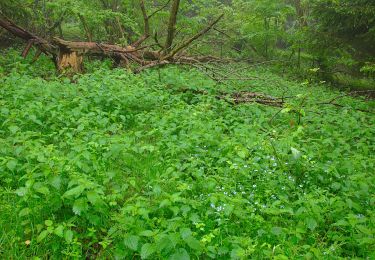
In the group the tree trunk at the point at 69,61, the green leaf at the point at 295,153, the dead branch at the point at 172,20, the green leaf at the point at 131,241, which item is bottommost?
the tree trunk at the point at 69,61

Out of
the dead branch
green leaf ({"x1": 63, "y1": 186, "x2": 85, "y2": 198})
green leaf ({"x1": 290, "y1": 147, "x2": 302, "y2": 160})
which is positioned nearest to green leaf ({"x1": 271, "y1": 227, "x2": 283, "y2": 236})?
green leaf ({"x1": 290, "y1": 147, "x2": 302, "y2": 160})

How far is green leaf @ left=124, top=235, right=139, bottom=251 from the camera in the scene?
2846 mm

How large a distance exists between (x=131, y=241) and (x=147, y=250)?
0.68ft

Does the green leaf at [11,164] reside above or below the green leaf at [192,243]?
above

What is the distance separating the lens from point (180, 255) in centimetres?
275


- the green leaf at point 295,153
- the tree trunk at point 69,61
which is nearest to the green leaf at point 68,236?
the green leaf at point 295,153

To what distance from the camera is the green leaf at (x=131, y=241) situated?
2846 millimetres

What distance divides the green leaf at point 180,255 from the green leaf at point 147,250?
16 cm

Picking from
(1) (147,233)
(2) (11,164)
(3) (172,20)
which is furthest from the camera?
(3) (172,20)

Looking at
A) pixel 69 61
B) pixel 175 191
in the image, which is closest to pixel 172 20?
pixel 69 61

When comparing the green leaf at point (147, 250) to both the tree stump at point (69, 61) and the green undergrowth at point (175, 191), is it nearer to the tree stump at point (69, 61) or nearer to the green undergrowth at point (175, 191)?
the green undergrowth at point (175, 191)

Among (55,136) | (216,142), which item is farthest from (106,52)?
(216,142)

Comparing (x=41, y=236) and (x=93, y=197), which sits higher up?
(x=93, y=197)

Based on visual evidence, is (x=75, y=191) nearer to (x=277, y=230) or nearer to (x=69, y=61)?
(x=277, y=230)
